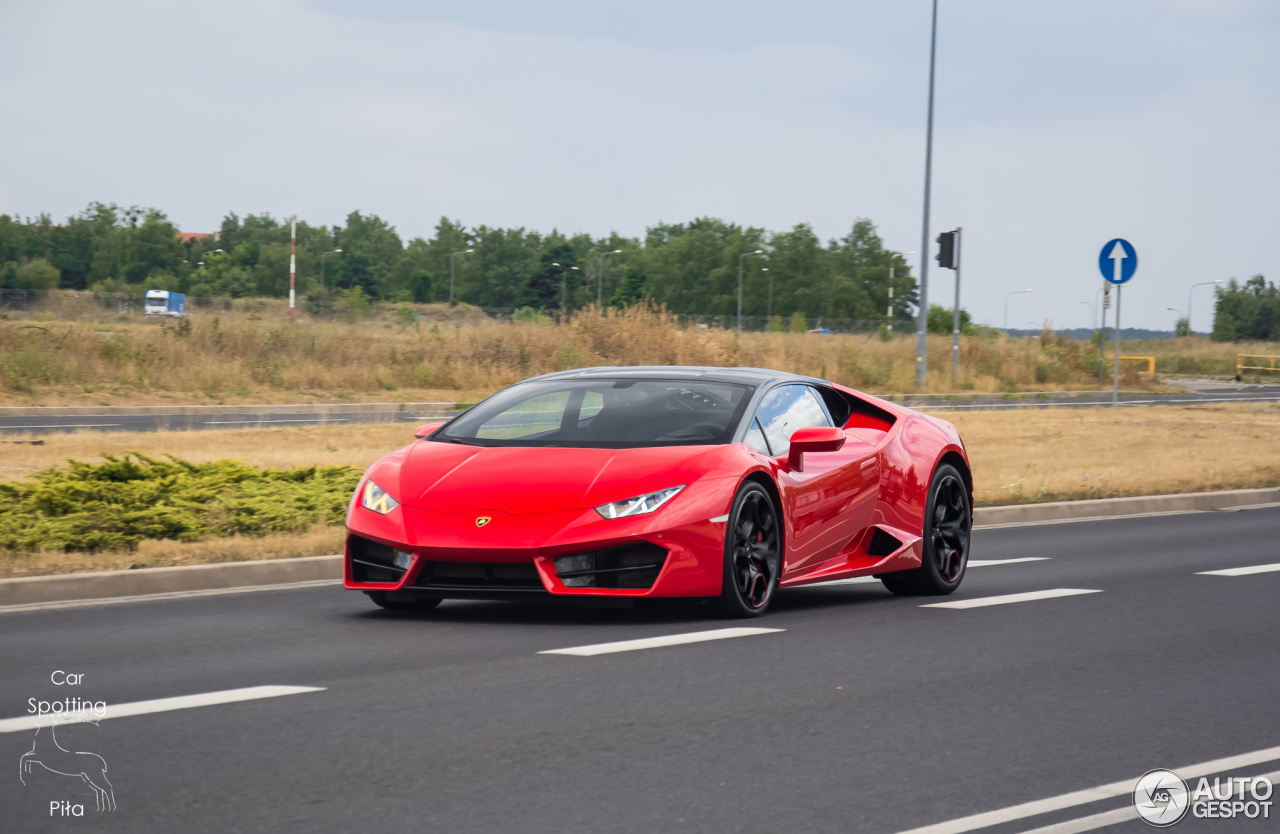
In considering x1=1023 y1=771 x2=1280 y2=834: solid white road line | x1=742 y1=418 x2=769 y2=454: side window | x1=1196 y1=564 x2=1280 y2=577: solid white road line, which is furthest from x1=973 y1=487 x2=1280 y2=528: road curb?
x1=1023 y1=771 x2=1280 y2=834: solid white road line

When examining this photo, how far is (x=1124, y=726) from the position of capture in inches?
219

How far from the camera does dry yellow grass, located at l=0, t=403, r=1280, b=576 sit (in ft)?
33.0

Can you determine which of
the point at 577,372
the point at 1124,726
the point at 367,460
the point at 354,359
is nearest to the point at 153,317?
the point at 354,359

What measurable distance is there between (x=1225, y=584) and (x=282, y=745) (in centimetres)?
696

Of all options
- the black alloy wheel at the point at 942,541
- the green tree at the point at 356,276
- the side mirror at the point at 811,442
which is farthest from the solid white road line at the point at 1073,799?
the green tree at the point at 356,276

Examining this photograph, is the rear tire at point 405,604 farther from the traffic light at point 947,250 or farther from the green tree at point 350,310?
the green tree at point 350,310

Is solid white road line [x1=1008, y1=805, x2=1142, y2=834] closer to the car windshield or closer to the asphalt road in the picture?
the asphalt road

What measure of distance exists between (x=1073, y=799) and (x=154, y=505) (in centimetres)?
777

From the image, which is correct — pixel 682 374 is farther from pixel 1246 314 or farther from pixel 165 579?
pixel 1246 314

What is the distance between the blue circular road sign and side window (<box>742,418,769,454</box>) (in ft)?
46.0

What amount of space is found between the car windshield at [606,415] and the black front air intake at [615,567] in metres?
0.67

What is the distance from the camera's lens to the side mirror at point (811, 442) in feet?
25.9

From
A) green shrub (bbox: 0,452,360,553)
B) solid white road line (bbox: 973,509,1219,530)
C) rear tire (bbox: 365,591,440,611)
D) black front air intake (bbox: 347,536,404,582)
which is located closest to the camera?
black front air intake (bbox: 347,536,404,582)

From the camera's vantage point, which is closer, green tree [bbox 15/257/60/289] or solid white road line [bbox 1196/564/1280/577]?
solid white road line [bbox 1196/564/1280/577]
